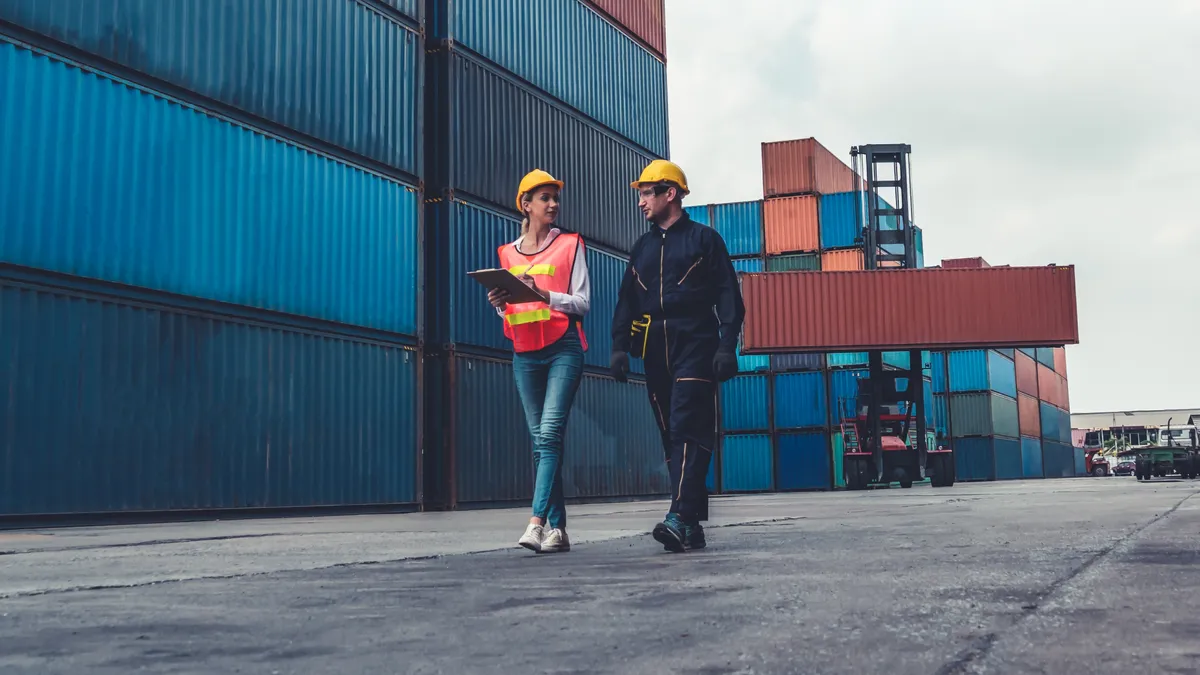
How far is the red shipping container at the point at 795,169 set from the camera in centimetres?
3722

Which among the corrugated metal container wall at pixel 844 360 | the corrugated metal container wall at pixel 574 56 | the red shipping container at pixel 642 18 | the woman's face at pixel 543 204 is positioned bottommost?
the woman's face at pixel 543 204

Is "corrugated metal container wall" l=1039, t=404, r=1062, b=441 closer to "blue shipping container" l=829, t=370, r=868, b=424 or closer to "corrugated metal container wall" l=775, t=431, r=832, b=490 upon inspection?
"blue shipping container" l=829, t=370, r=868, b=424

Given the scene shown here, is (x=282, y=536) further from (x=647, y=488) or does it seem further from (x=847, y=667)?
(x=647, y=488)

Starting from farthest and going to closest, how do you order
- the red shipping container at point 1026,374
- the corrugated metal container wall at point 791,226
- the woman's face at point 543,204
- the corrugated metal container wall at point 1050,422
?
1. the corrugated metal container wall at point 1050,422
2. the red shipping container at point 1026,374
3. the corrugated metal container wall at point 791,226
4. the woman's face at point 543,204

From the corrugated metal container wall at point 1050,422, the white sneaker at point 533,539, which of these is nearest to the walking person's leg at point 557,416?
the white sneaker at point 533,539

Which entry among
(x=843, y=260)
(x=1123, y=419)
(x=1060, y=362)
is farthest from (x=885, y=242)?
(x=1123, y=419)

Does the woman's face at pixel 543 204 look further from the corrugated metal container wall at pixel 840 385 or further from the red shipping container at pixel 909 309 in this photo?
the corrugated metal container wall at pixel 840 385

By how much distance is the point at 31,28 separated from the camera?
37.3ft

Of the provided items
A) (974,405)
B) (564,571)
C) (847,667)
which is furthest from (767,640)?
(974,405)

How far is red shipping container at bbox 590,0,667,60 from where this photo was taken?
22.5 meters

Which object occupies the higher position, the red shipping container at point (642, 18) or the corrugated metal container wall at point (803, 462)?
the red shipping container at point (642, 18)

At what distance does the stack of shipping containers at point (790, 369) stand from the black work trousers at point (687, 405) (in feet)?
101

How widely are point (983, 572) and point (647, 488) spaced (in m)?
18.2

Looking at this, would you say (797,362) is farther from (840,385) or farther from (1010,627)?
(1010,627)
